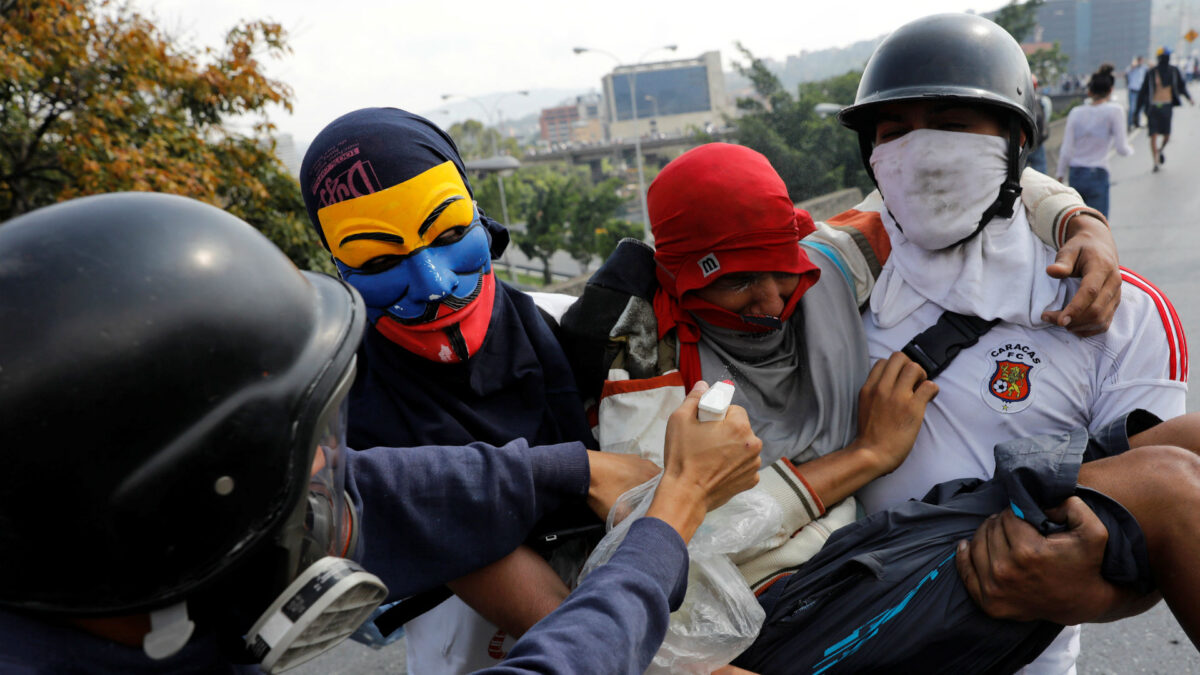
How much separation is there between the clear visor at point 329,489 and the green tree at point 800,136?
14.3m

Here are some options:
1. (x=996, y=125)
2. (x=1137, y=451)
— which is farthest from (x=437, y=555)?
(x=996, y=125)

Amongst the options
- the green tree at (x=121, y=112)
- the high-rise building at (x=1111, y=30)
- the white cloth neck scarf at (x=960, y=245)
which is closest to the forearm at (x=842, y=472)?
the white cloth neck scarf at (x=960, y=245)

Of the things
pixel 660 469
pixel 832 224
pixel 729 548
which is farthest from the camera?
pixel 832 224

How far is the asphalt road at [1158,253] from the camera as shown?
3213mm

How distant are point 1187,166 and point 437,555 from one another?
60.7 ft

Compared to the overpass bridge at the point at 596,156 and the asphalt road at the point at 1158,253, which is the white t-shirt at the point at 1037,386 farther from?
the overpass bridge at the point at 596,156

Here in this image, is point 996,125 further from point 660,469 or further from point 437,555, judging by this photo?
point 437,555

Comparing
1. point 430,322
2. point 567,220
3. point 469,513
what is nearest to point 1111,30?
point 567,220

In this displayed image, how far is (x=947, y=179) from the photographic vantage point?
80.4 inches

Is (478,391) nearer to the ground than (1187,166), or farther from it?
farther from it

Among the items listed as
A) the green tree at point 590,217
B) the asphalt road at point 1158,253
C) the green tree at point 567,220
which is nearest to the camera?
the asphalt road at point 1158,253

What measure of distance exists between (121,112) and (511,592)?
8.41 meters

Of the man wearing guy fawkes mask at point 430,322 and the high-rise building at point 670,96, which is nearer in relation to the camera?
the man wearing guy fawkes mask at point 430,322

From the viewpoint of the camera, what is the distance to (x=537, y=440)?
1.98 metres
